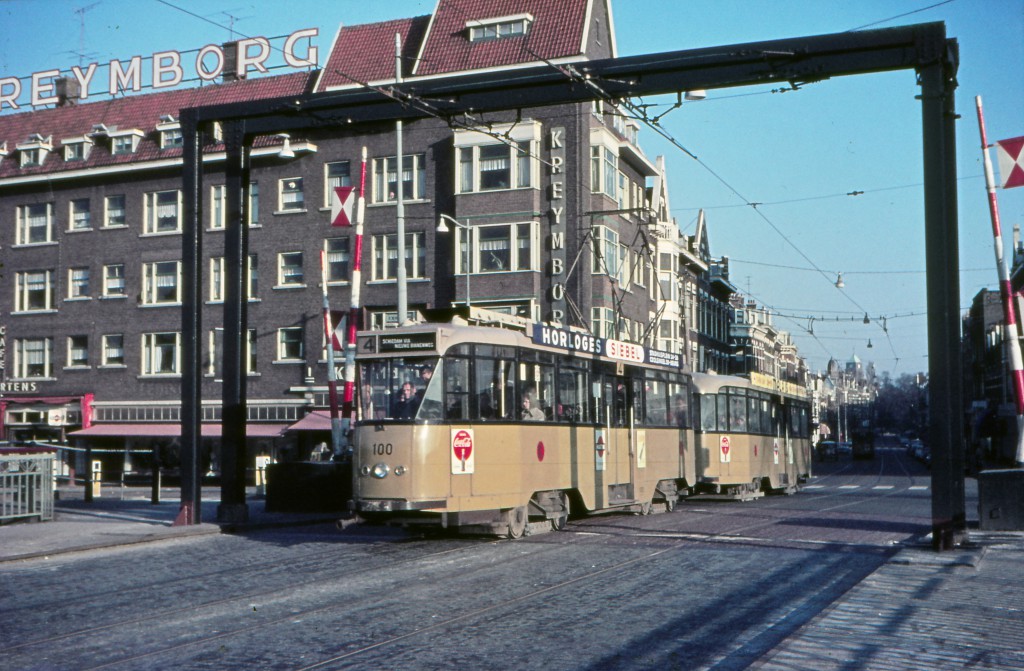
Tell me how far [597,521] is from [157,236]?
31.6 metres

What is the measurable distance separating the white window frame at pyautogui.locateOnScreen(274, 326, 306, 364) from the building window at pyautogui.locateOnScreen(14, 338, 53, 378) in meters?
11.1

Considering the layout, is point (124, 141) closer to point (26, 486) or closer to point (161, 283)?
point (161, 283)

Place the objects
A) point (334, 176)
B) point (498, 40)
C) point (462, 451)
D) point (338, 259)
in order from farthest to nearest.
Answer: point (334, 176)
point (338, 259)
point (498, 40)
point (462, 451)

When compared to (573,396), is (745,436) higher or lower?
lower

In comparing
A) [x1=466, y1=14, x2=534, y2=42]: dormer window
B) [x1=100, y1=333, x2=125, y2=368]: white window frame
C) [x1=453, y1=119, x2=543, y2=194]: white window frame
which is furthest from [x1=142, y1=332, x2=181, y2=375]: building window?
[x1=466, y1=14, x2=534, y2=42]: dormer window

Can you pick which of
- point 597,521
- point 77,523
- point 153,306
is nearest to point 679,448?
point 597,521

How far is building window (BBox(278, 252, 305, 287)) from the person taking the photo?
45781 millimetres

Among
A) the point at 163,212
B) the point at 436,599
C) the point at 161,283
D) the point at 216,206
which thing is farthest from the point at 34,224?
the point at 436,599

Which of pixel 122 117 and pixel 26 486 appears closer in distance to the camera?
pixel 26 486

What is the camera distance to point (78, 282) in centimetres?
4925

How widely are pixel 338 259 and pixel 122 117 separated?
537 inches

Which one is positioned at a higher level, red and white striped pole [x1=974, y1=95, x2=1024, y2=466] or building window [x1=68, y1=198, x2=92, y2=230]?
building window [x1=68, y1=198, x2=92, y2=230]

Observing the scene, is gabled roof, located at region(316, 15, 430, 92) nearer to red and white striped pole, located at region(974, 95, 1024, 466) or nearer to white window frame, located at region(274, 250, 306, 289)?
white window frame, located at region(274, 250, 306, 289)

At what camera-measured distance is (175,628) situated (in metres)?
9.56
